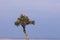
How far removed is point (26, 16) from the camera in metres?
44.7

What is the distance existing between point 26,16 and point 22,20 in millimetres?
992

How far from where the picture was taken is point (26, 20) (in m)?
44.6

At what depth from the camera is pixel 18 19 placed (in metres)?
44.8

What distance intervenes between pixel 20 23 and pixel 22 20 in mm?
660

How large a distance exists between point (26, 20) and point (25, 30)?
1.76 meters

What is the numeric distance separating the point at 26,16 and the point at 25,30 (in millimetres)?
2454

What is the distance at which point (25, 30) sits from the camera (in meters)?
44.6

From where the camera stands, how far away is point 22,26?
147 ft

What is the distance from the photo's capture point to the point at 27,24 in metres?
44.5

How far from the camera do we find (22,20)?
1756 inches

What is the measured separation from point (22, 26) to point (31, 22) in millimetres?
1772

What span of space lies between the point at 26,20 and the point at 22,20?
700 mm

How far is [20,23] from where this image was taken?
44.4 meters

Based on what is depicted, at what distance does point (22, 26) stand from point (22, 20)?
1.06 metres
